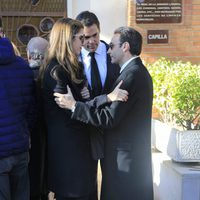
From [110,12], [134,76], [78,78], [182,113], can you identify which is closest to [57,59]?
[78,78]

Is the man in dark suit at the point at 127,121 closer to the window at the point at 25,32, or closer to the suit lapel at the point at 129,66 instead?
the suit lapel at the point at 129,66

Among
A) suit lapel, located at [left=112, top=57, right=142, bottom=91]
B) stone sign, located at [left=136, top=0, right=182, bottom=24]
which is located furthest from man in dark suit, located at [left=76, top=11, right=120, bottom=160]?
stone sign, located at [left=136, top=0, right=182, bottom=24]

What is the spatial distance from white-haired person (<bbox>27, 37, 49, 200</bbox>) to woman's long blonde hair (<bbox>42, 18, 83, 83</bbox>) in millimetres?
311

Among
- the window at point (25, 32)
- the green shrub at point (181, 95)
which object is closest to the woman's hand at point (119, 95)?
the green shrub at point (181, 95)

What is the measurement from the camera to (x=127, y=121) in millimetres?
2945

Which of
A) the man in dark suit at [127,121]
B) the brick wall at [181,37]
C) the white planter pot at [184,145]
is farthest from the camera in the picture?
the brick wall at [181,37]

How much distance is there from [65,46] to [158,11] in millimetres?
3211

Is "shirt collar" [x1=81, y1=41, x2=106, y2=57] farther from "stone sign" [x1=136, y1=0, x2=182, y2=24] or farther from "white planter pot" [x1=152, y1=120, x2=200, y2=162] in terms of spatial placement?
"stone sign" [x1=136, y1=0, x2=182, y2=24]

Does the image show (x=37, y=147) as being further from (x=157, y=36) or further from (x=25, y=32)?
(x=157, y=36)

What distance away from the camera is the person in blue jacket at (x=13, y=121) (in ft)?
9.05

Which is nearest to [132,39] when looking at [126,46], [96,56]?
[126,46]

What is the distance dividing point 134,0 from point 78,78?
3133mm

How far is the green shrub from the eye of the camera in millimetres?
3889

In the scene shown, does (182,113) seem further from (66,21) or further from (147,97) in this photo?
(66,21)
